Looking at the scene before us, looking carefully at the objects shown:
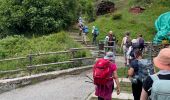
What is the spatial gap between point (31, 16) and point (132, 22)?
6969mm

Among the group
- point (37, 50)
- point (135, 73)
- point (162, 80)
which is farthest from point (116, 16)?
point (162, 80)

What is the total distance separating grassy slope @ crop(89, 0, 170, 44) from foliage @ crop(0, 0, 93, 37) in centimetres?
297

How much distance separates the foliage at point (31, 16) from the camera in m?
28.6

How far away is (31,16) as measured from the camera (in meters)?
28.9

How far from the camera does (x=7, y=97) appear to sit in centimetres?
1627

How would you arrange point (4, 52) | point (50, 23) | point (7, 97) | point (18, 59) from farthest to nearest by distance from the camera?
point (50, 23), point (4, 52), point (18, 59), point (7, 97)

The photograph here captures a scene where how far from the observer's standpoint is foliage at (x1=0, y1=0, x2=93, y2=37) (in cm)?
2864

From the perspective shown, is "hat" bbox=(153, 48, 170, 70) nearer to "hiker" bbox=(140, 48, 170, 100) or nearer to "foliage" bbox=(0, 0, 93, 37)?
"hiker" bbox=(140, 48, 170, 100)

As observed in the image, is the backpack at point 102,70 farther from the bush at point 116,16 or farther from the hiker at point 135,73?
the bush at point 116,16

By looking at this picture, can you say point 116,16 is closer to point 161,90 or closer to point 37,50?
point 37,50

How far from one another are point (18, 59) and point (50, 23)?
9.90 metres

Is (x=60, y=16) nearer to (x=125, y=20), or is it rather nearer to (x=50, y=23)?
(x=50, y=23)

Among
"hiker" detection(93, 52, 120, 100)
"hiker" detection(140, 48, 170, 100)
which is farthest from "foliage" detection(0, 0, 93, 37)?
"hiker" detection(140, 48, 170, 100)

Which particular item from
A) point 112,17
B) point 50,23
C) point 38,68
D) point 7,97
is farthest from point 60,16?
point 7,97
